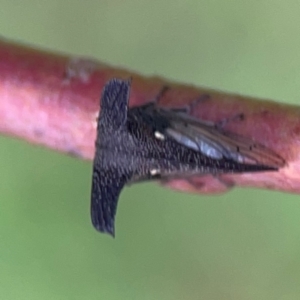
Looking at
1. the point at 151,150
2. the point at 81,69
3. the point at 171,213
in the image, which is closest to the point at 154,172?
the point at 151,150

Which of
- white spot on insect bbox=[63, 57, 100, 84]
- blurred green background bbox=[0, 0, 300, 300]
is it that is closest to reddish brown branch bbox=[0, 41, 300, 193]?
white spot on insect bbox=[63, 57, 100, 84]

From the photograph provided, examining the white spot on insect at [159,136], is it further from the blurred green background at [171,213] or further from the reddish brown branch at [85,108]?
the blurred green background at [171,213]

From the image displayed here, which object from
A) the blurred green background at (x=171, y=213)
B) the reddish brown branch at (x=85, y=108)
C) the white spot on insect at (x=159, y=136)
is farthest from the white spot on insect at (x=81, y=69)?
the blurred green background at (x=171, y=213)

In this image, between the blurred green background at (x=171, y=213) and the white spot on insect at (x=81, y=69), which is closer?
the white spot on insect at (x=81, y=69)

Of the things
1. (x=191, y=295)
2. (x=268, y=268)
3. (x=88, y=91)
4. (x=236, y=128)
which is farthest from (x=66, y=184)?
(x=236, y=128)

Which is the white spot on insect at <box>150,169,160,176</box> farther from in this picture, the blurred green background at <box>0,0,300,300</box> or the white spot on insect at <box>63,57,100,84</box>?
the blurred green background at <box>0,0,300,300</box>

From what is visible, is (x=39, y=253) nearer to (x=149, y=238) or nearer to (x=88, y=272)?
(x=88, y=272)

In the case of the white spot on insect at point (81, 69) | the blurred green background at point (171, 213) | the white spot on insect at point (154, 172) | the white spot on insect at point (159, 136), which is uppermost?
the blurred green background at point (171, 213)
